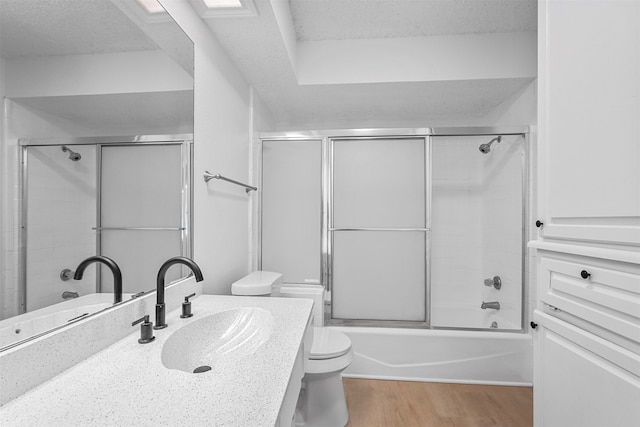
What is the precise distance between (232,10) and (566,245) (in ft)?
5.76

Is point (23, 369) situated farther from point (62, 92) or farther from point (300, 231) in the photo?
point (300, 231)

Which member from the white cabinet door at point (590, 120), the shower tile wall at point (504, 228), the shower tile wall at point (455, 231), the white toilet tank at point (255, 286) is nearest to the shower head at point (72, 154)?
the white toilet tank at point (255, 286)

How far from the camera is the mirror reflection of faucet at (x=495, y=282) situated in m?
2.59

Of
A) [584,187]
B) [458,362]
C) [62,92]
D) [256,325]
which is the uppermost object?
[62,92]

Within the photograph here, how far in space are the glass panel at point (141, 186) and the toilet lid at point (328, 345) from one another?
0.98 meters

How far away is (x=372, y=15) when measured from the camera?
6.54 feet

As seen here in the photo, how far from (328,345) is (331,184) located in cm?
119

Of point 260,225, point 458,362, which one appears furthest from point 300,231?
point 458,362

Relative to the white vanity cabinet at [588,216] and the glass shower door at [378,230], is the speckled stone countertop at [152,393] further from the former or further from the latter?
the glass shower door at [378,230]

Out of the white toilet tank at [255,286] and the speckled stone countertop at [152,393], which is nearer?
the speckled stone countertop at [152,393]

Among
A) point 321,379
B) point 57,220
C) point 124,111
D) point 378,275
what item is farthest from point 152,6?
point 378,275

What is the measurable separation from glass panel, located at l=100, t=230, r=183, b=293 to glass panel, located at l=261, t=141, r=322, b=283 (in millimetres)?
1183

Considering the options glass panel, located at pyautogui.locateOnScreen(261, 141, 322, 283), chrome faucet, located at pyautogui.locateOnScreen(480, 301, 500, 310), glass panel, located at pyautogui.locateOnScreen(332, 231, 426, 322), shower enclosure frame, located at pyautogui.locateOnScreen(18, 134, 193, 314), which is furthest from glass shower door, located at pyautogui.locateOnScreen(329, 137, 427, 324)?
shower enclosure frame, located at pyautogui.locateOnScreen(18, 134, 193, 314)

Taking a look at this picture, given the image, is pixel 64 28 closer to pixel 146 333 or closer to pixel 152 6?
pixel 152 6
